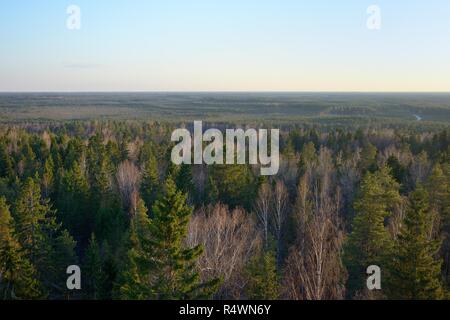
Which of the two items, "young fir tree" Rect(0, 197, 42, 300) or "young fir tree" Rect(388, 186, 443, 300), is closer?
"young fir tree" Rect(388, 186, 443, 300)

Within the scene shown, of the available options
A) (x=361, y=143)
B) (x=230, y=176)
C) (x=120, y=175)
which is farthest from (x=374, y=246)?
(x=361, y=143)

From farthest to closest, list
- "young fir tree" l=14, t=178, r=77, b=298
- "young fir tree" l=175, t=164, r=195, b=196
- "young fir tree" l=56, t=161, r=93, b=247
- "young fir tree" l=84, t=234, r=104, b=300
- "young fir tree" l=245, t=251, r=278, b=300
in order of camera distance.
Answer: "young fir tree" l=175, t=164, r=195, b=196 → "young fir tree" l=56, t=161, r=93, b=247 → "young fir tree" l=14, t=178, r=77, b=298 → "young fir tree" l=84, t=234, r=104, b=300 → "young fir tree" l=245, t=251, r=278, b=300

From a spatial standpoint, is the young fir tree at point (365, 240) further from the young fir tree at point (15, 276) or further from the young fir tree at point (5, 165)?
the young fir tree at point (5, 165)

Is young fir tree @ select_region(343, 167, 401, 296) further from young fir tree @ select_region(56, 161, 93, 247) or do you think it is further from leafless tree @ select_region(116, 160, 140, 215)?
leafless tree @ select_region(116, 160, 140, 215)

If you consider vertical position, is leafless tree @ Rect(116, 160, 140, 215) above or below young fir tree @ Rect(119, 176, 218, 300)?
below

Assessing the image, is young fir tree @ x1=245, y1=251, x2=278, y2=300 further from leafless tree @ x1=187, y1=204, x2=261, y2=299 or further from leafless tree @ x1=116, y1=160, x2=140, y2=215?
leafless tree @ x1=116, y1=160, x2=140, y2=215

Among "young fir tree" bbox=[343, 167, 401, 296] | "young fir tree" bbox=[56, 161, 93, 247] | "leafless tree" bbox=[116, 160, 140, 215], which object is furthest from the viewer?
"leafless tree" bbox=[116, 160, 140, 215]

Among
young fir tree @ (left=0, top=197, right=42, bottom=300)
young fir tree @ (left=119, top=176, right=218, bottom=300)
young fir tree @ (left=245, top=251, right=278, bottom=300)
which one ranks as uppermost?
young fir tree @ (left=119, top=176, right=218, bottom=300)

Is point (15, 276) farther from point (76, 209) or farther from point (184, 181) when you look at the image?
point (184, 181)

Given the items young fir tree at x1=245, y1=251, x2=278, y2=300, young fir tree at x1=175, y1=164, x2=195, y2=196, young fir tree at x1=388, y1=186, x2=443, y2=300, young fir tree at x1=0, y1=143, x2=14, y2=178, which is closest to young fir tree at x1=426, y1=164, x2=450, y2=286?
young fir tree at x1=388, y1=186, x2=443, y2=300
